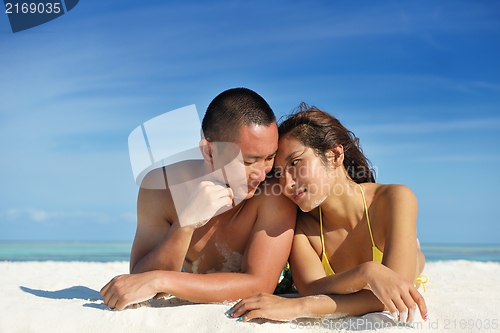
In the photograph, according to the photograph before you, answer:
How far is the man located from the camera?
346cm

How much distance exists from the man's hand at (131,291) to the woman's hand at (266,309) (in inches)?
24.2

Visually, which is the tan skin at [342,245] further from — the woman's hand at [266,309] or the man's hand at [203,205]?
the man's hand at [203,205]

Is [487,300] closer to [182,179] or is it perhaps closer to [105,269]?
[182,179]

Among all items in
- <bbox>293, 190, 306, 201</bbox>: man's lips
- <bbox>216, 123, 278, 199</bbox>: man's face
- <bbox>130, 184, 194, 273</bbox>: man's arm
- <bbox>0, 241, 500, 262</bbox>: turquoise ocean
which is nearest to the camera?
<bbox>130, 184, 194, 273</bbox>: man's arm

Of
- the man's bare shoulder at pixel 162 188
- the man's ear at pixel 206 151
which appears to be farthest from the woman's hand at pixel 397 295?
the man's bare shoulder at pixel 162 188

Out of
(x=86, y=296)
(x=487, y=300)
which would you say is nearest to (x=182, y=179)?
(x=86, y=296)

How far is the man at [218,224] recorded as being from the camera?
346 cm

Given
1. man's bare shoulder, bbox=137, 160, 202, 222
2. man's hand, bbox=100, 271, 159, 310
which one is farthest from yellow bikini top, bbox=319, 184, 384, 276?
man's hand, bbox=100, 271, 159, 310

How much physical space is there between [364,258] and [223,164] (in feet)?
5.10

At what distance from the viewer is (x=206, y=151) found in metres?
4.16

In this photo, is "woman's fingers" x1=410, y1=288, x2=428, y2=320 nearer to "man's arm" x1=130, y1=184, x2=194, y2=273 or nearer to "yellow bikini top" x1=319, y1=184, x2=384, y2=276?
"yellow bikini top" x1=319, y1=184, x2=384, y2=276

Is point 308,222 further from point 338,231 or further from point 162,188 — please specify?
point 162,188

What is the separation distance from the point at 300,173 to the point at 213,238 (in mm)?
1035

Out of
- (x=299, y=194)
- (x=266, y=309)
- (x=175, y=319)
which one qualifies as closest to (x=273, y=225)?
(x=299, y=194)
